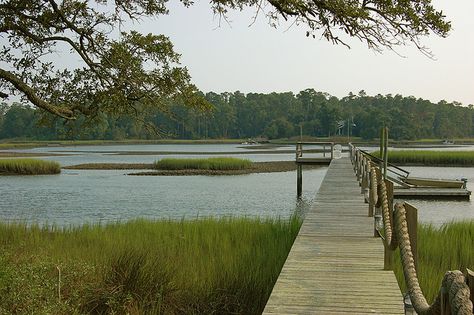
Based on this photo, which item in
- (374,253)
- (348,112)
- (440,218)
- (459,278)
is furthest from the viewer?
(348,112)

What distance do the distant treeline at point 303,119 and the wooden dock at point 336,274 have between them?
115m

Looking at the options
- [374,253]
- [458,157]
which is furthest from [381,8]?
[458,157]

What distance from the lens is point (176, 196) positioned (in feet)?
94.9

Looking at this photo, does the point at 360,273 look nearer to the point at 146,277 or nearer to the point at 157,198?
the point at 146,277

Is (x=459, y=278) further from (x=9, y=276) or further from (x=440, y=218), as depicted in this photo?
(x=440, y=218)

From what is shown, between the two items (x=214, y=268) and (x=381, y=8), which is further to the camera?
(x=214, y=268)

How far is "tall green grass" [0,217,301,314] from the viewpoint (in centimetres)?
644

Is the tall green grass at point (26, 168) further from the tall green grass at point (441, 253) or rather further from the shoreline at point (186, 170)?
the tall green grass at point (441, 253)

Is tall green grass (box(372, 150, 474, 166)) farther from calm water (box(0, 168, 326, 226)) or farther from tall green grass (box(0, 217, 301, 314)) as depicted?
tall green grass (box(0, 217, 301, 314))

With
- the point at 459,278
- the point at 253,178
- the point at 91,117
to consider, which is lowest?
the point at 253,178

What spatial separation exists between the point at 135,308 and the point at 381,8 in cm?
514

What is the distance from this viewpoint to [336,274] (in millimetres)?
6164

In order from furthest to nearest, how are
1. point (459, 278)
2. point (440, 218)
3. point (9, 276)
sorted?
point (440, 218), point (9, 276), point (459, 278)

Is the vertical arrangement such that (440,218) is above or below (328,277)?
below
